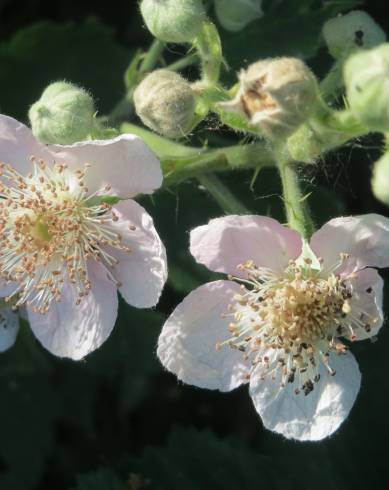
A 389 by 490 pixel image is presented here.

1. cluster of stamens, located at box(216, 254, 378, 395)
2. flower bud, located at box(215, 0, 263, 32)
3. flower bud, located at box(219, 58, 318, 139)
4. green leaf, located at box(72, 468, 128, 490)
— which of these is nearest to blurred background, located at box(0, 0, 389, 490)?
green leaf, located at box(72, 468, 128, 490)

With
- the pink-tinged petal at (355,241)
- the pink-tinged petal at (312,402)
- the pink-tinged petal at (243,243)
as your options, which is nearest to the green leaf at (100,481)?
the pink-tinged petal at (312,402)

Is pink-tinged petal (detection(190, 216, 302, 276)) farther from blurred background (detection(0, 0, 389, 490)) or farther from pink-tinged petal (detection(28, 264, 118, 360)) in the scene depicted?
pink-tinged petal (detection(28, 264, 118, 360))

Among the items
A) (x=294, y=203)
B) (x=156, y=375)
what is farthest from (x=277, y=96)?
(x=156, y=375)

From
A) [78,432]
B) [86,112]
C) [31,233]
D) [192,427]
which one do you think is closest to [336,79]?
[86,112]

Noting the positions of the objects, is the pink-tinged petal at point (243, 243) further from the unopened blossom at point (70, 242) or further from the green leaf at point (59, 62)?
the green leaf at point (59, 62)

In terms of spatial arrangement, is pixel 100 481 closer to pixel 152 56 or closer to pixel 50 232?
pixel 50 232
